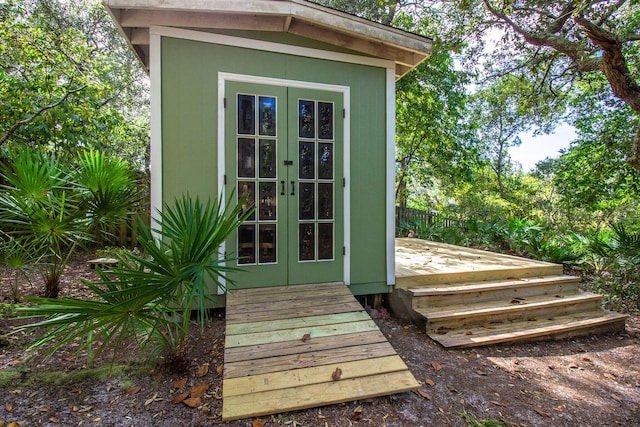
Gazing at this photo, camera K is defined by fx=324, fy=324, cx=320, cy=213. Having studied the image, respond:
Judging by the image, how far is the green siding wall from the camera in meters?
2.90

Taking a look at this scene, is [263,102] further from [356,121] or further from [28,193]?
[28,193]

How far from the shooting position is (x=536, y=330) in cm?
311

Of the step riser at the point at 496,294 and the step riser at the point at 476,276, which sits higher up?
the step riser at the point at 476,276

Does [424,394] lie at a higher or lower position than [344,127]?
lower

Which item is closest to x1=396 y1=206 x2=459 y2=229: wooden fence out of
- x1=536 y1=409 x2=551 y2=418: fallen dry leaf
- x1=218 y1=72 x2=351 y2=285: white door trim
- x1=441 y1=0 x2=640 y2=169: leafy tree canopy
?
x1=441 y1=0 x2=640 y2=169: leafy tree canopy

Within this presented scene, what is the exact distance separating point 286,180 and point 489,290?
8.01ft

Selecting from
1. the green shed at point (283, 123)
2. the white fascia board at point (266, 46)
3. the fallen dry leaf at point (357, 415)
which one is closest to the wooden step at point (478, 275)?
the green shed at point (283, 123)

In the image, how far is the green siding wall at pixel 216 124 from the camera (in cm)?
290

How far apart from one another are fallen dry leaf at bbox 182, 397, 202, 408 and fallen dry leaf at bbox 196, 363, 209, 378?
0.26m

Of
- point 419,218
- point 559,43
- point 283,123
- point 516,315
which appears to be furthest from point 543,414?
point 419,218

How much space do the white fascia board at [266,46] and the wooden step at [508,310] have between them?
2.63 meters

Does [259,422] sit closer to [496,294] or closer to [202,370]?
[202,370]

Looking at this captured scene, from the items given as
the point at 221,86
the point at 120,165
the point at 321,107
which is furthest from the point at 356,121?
the point at 120,165

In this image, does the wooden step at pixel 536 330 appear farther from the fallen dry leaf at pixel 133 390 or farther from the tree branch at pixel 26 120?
the tree branch at pixel 26 120
